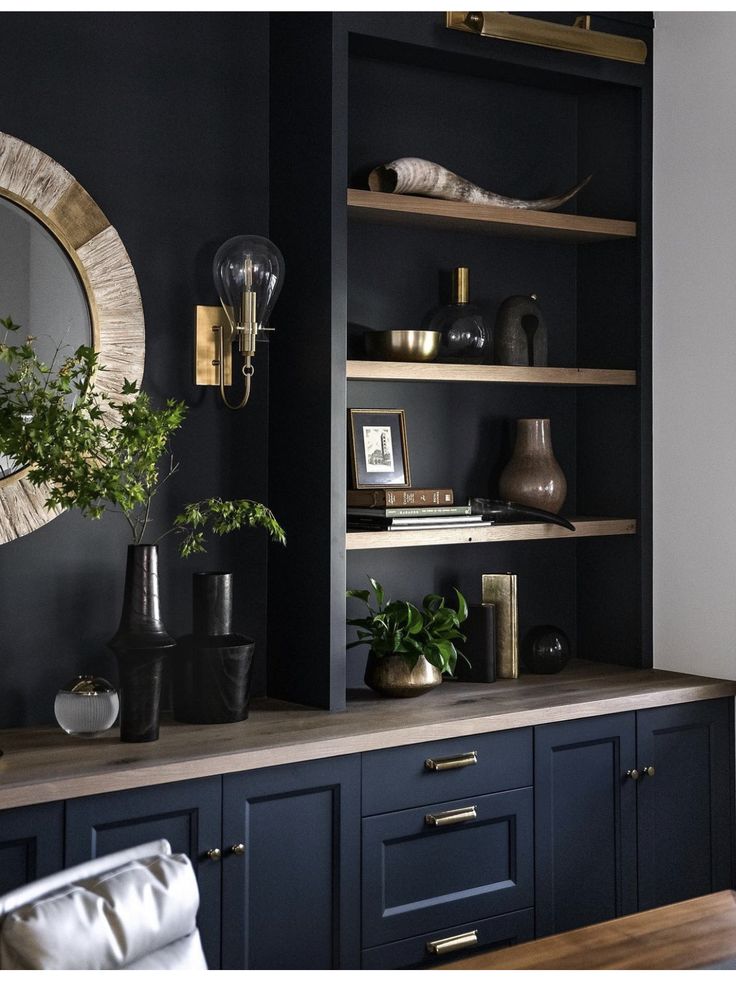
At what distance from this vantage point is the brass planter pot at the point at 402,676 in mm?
3051

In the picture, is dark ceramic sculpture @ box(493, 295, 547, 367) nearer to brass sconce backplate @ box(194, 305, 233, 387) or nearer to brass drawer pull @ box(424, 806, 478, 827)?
brass sconce backplate @ box(194, 305, 233, 387)

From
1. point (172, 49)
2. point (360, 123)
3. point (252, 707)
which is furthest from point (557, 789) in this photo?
point (172, 49)

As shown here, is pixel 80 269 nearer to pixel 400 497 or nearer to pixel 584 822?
pixel 400 497

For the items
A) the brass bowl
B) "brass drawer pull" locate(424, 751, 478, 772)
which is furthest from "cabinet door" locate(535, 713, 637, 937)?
the brass bowl

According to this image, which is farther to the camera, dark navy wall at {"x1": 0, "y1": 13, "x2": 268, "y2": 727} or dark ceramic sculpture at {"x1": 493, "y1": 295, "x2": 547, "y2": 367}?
dark ceramic sculpture at {"x1": 493, "y1": 295, "x2": 547, "y2": 367}

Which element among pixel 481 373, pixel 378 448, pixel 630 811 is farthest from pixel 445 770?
pixel 481 373

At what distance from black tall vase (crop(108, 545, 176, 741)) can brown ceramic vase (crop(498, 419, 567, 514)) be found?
124cm

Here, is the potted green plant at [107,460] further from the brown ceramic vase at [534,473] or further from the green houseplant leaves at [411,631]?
the brown ceramic vase at [534,473]

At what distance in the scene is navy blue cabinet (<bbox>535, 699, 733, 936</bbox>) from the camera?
3012mm

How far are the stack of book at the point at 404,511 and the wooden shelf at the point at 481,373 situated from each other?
0.31 metres

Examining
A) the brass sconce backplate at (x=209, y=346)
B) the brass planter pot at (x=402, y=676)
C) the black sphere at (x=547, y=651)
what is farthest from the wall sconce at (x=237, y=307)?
the black sphere at (x=547, y=651)

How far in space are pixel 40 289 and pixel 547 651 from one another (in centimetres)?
174

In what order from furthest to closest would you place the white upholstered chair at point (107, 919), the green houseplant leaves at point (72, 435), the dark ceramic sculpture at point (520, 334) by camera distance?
the dark ceramic sculpture at point (520, 334) < the green houseplant leaves at point (72, 435) < the white upholstered chair at point (107, 919)

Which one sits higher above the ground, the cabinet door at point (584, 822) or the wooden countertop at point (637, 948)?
the wooden countertop at point (637, 948)
